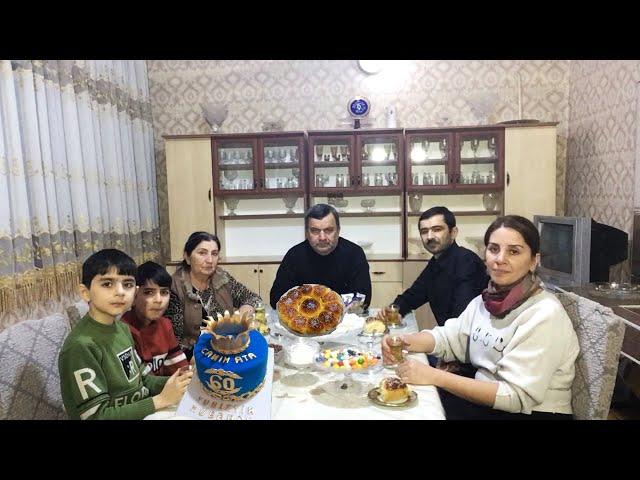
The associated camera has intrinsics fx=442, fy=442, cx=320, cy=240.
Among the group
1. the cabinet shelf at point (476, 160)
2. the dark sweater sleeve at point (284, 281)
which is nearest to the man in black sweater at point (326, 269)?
the dark sweater sleeve at point (284, 281)

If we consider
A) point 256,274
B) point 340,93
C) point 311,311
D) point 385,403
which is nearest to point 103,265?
point 311,311

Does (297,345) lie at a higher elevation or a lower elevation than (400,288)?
higher

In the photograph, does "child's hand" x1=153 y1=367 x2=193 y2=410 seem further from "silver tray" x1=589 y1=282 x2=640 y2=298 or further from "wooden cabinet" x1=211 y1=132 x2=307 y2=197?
"wooden cabinet" x1=211 y1=132 x2=307 y2=197

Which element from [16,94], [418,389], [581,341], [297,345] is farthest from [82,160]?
[581,341]

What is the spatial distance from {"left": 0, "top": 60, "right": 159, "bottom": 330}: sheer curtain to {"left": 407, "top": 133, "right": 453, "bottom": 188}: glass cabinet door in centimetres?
233

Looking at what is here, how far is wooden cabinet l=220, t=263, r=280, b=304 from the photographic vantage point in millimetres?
3912

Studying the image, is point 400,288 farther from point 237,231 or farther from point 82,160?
point 82,160

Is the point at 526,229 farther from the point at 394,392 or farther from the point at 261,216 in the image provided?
the point at 261,216

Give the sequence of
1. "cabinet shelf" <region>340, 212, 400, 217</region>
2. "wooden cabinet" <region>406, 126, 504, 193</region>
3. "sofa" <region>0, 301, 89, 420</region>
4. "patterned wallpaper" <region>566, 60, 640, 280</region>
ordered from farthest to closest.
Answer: "cabinet shelf" <region>340, 212, 400, 217</region>, "wooden cabinet" <region>406, 126, 504, 193</region>, "patterned wallpaper" <region>566, 60, 640, 280</region>, "sofa" <region>0, 301, 89, 420</region>

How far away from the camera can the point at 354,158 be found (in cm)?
395

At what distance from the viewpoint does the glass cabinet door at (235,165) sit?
3.98m

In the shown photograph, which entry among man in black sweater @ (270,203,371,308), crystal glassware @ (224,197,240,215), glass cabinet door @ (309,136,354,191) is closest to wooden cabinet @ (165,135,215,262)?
crystal glassware @ (224,197,240,215)

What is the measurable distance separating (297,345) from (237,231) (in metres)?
2.85

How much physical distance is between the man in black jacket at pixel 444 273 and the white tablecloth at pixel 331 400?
88cm
